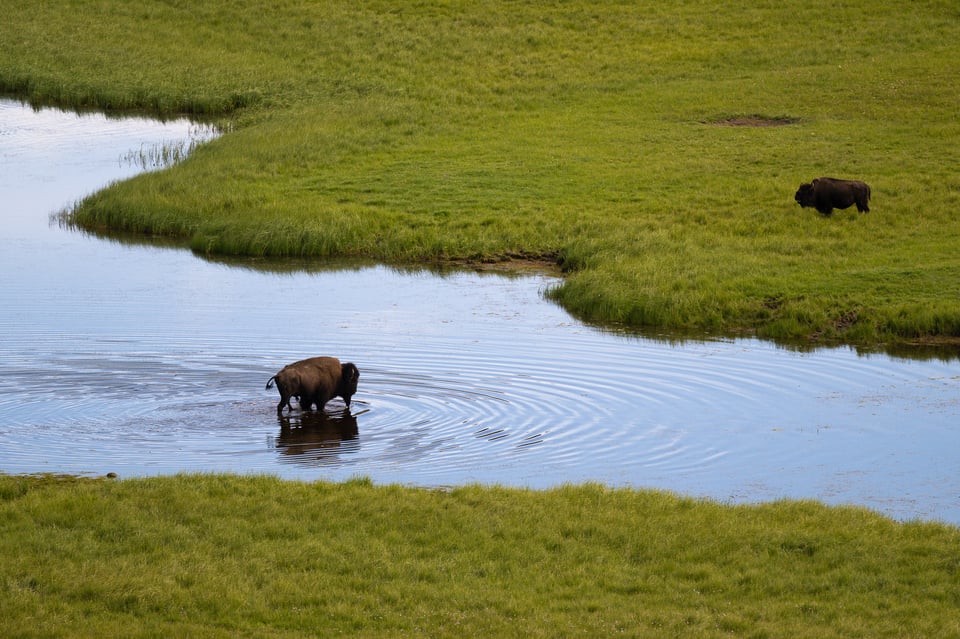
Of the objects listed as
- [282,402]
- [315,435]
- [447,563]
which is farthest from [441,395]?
[447,563]

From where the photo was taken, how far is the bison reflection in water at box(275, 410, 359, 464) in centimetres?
1595

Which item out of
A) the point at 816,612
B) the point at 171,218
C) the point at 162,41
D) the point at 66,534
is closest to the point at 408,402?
the point at 66,534

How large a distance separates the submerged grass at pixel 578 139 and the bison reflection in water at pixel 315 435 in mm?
9676

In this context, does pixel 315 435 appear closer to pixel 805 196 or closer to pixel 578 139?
pixel 805 196

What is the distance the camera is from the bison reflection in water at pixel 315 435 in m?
16.0

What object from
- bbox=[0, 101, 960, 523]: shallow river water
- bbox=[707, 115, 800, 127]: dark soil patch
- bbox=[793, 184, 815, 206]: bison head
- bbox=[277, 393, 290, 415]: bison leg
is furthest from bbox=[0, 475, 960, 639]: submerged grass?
bbox=[707, 115, 800, 127]: dark soil patch

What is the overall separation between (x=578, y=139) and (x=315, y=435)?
86.4ft

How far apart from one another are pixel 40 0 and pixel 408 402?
52.3m

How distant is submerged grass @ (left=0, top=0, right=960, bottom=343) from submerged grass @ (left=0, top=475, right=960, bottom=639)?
518 inches

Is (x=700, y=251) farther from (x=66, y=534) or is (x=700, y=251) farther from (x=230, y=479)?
(x=66, y=534)

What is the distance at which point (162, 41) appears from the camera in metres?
56.8

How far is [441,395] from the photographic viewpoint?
61.5ft

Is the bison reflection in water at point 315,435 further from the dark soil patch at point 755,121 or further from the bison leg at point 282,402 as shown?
the dark soil patch at point 755,121

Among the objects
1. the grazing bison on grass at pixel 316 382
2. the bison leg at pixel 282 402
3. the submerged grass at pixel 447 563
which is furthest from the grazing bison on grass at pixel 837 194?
the submerged grass at pixel 447 563
